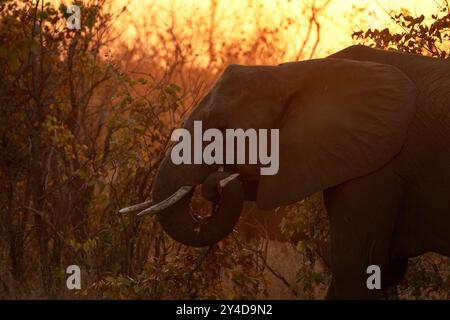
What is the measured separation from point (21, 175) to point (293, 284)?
103 inches

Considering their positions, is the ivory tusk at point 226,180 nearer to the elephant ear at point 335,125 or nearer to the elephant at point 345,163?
the elephant at point 345,163

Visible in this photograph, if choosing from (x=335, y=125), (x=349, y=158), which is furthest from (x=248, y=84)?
(x=349, y=158)

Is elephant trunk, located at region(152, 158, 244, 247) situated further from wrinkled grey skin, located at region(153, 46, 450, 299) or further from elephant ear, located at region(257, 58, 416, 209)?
elephant ear, located at region(257, 58, 416, 209)

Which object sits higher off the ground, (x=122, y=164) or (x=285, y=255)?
(x=122, y=164)

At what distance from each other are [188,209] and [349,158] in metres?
0.98

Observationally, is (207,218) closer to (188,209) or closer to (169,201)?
(188,209)

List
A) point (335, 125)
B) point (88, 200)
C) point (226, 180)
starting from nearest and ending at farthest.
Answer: point (226, 180) < point (335, 125) < point (88, 200)

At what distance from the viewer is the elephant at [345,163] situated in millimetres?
6199

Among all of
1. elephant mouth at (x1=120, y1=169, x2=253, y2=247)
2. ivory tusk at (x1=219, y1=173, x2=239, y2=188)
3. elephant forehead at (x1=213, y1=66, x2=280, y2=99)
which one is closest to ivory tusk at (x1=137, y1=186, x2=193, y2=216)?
elephant mouth at (x1=120, y1=169, x2=253, y2=247)

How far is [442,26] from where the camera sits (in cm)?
773

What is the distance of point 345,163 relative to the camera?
20.5 feet

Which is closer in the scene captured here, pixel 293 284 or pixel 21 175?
pixel 293 284
